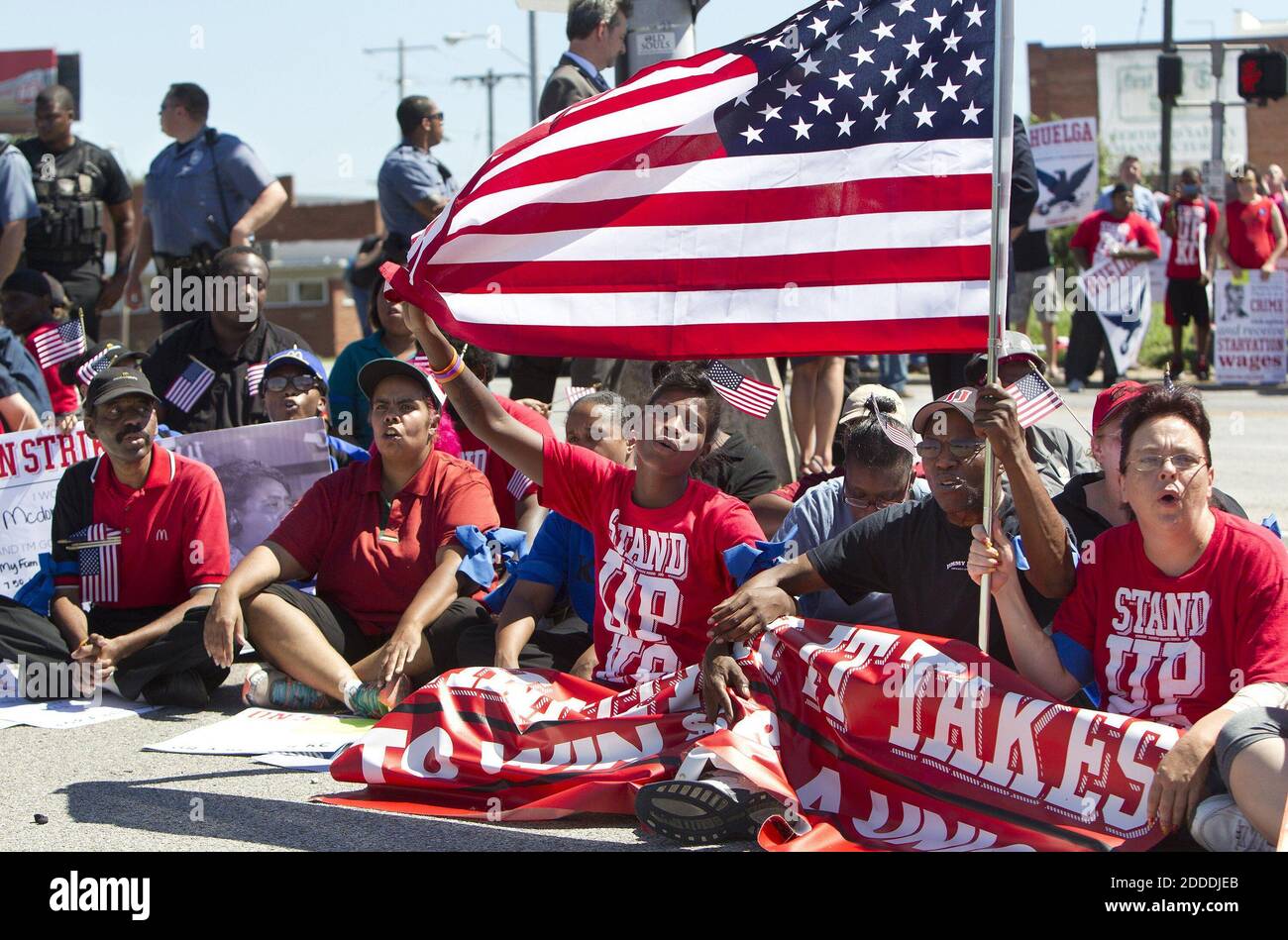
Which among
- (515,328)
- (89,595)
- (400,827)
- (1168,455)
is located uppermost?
(515,328)

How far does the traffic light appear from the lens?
1661cm

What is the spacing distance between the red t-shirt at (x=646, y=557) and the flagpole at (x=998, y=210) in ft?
2.97

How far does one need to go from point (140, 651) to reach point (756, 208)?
3.11 meters

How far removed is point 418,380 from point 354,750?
1.75 m

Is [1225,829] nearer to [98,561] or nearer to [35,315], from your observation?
[98,561]

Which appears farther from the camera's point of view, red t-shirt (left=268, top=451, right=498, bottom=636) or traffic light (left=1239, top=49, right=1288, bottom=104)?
traffic light (left=1239, top=49, right=1288, bottom=104)

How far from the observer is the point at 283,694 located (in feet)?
20.5

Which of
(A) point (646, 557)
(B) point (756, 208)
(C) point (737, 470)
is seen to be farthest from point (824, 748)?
(C) point (737, 470)

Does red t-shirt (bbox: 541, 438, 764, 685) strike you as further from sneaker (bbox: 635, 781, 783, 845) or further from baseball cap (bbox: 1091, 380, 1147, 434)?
baseball cap (bbox: 1091, 380, 1147, 434)

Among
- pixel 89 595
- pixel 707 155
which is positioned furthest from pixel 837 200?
pixel 89 595

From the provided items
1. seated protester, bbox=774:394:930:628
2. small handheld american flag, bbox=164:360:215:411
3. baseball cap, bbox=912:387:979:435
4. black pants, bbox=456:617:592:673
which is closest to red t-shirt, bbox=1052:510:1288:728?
baseball cap, bbox=912:387:979:435

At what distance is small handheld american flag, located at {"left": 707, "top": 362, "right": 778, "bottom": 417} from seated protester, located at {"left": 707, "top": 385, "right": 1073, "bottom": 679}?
2.27 meters

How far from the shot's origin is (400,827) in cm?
472
